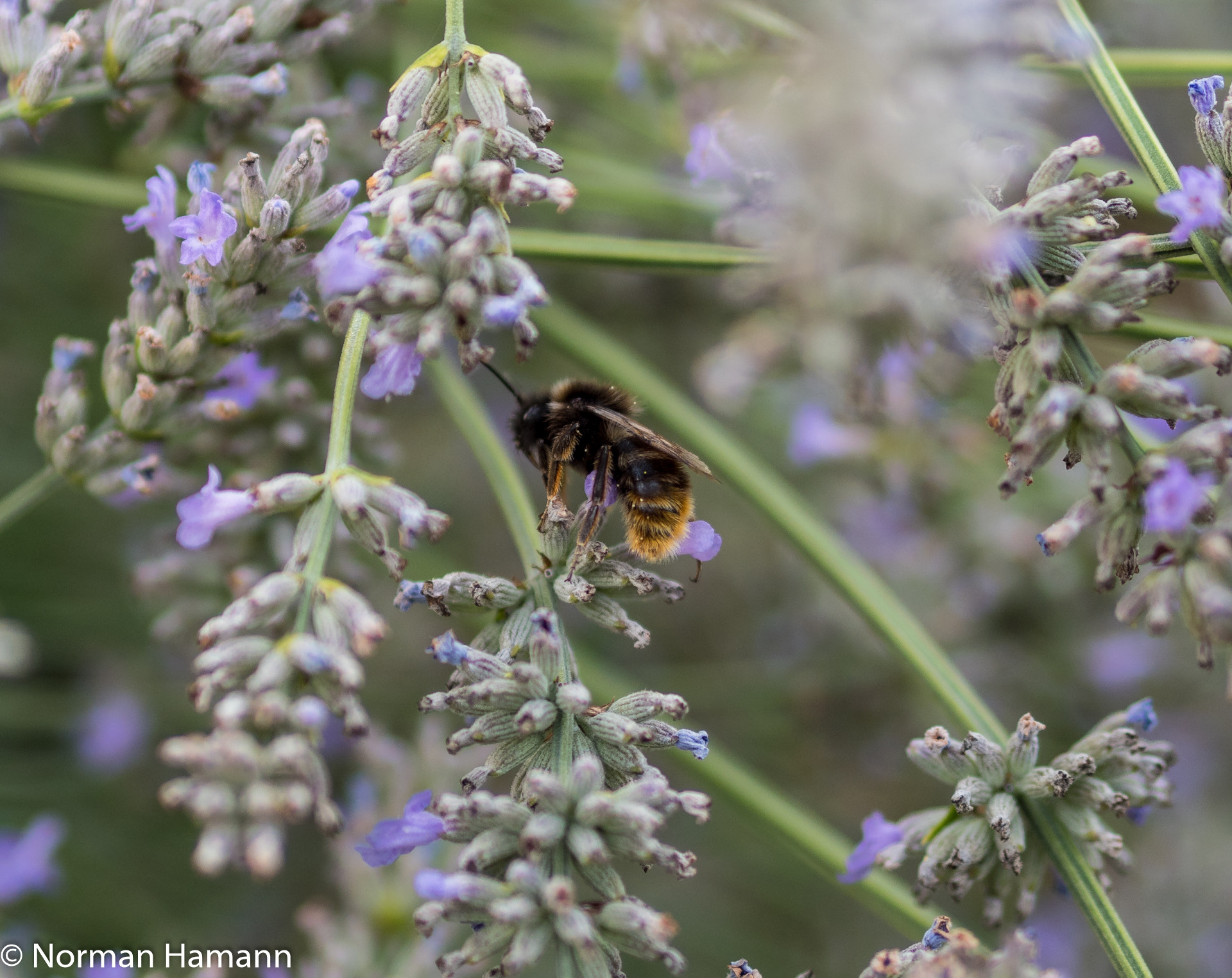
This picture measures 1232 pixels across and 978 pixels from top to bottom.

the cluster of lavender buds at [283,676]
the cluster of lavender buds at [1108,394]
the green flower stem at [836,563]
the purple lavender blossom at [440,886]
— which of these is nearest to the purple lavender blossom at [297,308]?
the cluster of lavender buds at [283,676]

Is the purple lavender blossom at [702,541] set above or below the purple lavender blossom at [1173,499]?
above

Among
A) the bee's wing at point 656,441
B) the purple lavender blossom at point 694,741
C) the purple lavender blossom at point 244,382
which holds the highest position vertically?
the purple lavender blossom at point 244,382

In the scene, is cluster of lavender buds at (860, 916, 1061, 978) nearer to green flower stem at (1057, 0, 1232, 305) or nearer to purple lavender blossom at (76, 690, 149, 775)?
green flower stem at (1057, 0, 1232, 305)

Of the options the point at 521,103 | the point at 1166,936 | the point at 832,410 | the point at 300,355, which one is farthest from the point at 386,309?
the point at 1166,936

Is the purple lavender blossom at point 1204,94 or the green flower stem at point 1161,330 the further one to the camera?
the green flower stem at point 1161,330

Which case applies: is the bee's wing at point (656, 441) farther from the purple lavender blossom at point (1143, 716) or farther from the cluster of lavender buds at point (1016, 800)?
the purple lavender blossom at point (1143, 716)

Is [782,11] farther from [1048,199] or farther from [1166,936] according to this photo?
[1166,936]

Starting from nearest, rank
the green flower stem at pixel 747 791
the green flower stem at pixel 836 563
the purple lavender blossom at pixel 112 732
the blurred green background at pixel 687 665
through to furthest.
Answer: the green flower stem at pixel 836 563 → the green flower stem at pixel 747 791 → the blurred green background at pixel 687 665 → the purple lavender blossom at pixel 112 732
